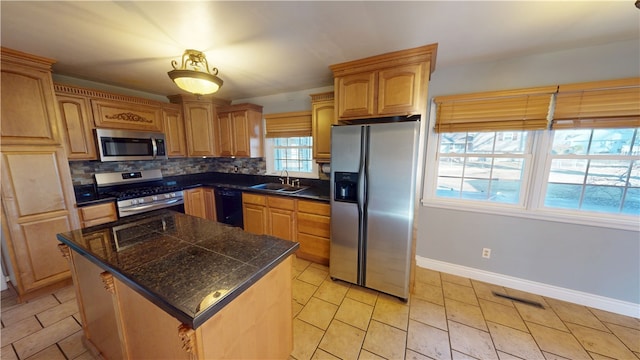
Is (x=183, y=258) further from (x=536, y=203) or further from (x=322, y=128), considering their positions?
(x=536, y=203)

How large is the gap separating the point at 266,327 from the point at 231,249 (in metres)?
0.48

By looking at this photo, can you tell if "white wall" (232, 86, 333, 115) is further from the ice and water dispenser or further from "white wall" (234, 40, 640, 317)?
"white wall" (234, 40, 640, 317)

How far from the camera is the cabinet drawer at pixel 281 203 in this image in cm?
276

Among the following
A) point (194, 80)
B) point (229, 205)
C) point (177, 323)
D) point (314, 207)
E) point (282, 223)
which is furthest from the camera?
point (229, 205)

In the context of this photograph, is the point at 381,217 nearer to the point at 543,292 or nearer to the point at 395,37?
the point at 395,37

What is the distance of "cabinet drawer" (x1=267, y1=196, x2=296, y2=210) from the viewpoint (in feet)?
9.06

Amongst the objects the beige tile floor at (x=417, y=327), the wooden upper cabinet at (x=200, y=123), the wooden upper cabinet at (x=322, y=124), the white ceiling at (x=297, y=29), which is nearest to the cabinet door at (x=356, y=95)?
the white ceiling at (x=297, y=29)

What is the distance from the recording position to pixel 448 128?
2287 mm

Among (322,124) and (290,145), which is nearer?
(322,124)

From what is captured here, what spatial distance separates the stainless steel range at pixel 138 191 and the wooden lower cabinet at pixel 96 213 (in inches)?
3.1

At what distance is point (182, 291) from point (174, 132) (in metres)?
3.15

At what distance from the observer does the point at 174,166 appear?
11.8 ft

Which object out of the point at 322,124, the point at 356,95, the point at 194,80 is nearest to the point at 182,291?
the point at 194,80

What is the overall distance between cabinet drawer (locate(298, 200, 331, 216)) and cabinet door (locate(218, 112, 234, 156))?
1.67 meters
